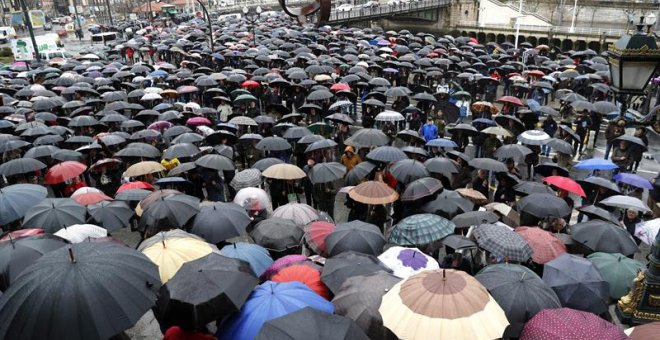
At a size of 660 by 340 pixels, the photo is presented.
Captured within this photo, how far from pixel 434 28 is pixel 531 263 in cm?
5823

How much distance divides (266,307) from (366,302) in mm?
1008

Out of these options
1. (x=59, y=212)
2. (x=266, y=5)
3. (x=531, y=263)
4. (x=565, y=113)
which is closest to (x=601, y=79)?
(x=565, y=113)

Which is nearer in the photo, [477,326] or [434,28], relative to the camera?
[477,326]

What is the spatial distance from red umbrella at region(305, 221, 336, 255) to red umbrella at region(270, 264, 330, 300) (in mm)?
1057

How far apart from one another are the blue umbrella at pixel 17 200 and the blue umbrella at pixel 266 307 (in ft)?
15.9

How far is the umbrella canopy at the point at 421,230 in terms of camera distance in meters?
6.72

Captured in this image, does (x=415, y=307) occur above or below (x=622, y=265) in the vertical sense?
above

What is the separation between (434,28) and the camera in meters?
60.7

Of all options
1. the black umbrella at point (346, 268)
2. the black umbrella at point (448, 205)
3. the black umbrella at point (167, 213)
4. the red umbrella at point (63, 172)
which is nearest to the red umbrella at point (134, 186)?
the red umbrella at point (63, 172)

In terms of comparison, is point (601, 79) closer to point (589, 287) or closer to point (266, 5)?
point (589, 287)

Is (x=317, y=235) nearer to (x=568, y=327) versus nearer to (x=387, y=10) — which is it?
(x=568, y=327)

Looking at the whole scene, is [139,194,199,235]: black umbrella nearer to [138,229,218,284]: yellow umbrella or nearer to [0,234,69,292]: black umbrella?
[138,229,218,284]: yellow umbrella

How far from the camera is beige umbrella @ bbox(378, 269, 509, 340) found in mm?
4137

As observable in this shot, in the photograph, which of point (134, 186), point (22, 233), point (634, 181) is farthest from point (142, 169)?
point (634, 181)
